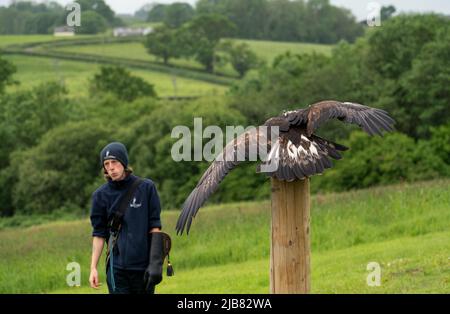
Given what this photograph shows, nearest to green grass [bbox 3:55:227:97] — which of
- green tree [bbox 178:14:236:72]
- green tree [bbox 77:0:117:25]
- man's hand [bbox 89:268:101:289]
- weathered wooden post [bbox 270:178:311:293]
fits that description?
green tree [bbox 178:14:236:72]

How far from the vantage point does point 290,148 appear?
24.5 ft

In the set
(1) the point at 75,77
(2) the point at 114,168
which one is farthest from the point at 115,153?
(1) the point at 75,77

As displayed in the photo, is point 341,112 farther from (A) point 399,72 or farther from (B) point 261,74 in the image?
(B) point 261,74

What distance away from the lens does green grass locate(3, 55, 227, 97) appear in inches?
4672

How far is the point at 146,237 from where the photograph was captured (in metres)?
8.68

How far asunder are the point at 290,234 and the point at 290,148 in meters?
0.75

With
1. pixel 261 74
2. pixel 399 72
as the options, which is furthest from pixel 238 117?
pixel 261 74

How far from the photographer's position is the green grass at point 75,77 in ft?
389

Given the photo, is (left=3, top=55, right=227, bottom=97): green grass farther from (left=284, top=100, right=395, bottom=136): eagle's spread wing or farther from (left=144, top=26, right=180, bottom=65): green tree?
(left=284, top=100, right=395, bottom=136): eagle's spread wing

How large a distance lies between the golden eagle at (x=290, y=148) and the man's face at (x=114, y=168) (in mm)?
1163

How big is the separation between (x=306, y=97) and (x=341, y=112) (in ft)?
228

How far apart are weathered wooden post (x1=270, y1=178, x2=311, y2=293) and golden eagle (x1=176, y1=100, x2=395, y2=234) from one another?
6.0 inches

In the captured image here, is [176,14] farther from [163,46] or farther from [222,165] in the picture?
[222,165]

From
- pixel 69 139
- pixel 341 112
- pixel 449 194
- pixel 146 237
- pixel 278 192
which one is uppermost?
pixel 341 112
